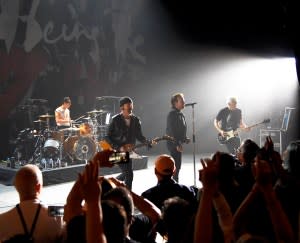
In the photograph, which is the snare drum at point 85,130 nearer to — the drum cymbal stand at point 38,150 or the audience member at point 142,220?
the drum cymbal stand at point 38,150

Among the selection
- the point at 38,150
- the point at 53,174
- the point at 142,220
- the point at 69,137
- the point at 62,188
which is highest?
the point at 142,220

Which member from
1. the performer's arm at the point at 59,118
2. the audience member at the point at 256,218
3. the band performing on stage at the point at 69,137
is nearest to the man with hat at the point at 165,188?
the audience member at the point at 256,218

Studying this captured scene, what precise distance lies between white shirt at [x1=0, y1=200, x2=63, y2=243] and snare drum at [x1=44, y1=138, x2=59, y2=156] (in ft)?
24.2

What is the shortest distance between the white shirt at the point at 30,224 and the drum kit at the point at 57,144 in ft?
24.5

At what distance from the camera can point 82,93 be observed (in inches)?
543

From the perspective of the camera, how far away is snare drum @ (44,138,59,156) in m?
9.86

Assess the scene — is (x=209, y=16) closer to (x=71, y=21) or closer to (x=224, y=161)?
(x=71, y=21)

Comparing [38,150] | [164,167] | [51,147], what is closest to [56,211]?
[164,167]

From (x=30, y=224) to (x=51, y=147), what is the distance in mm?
7541

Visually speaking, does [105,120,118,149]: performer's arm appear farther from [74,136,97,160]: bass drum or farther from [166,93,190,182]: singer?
[74,136,97,160]: bass drum

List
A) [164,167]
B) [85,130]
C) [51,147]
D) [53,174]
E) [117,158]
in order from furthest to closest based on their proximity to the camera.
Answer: [85,130] → [51,147] → [53,174] → [164,167] → [117,158]

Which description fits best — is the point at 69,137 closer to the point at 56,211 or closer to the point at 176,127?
the point at 176,127

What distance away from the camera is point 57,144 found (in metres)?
9.96

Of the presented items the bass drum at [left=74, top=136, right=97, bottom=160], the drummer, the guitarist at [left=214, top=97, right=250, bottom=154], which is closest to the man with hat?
the guitarist at [left=214, top=97, right=250, bottom=154]
